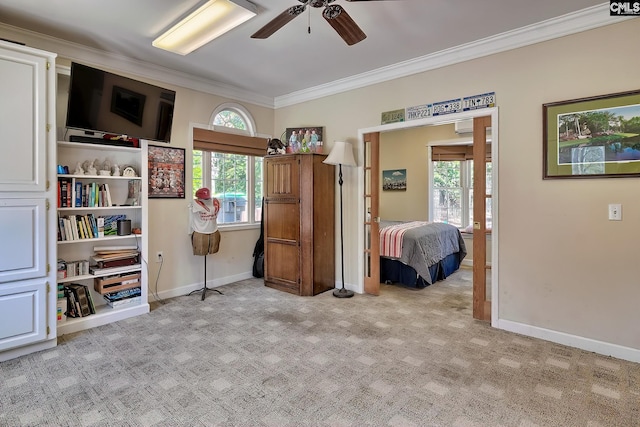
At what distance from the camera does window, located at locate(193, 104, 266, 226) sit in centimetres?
448

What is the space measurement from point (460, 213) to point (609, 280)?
4.02 m

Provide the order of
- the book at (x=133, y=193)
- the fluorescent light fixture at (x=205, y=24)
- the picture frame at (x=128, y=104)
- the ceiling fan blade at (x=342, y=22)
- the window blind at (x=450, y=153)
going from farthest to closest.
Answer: the window blind at (x=450, y=153), the book at (x=133, y=193), the picture frame at (x=128, y=104), the fluorescent light fixture at (x=205, y=24), the ceiling fan blade at (x=342, y=22)

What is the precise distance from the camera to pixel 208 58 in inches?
143

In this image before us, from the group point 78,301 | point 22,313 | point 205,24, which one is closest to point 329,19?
point 205,24

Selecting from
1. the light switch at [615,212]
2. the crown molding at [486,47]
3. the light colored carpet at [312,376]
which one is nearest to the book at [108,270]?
the light colored carpet at [312,376]

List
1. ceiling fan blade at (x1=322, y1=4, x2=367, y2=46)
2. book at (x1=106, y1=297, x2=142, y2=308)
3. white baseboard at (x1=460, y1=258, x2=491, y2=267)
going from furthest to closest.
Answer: white baseboard at (x1=460, y1=258, x2=491, y2=267), book at (x1=106, y1=297, x2=142, y2=308), ceiling fan blade at (x1=322, y1=4, x2=367, y2=46)

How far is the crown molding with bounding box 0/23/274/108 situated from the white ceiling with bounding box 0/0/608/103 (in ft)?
0.24

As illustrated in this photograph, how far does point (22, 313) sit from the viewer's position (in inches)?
105

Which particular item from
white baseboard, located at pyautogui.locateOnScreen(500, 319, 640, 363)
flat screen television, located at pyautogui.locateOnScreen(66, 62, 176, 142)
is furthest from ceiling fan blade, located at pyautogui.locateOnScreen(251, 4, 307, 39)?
white baseboard, located at pyautogui.locateOnScreen(500, 319, 640, 363)

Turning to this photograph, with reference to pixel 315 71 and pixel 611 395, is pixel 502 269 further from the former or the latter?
pixel 315 71

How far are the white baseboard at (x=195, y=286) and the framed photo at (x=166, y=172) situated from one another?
112 centimetres

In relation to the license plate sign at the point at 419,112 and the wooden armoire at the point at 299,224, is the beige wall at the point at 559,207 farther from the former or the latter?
the wooden armoire at the point at 299,224

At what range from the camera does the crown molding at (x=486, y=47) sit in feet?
8.81

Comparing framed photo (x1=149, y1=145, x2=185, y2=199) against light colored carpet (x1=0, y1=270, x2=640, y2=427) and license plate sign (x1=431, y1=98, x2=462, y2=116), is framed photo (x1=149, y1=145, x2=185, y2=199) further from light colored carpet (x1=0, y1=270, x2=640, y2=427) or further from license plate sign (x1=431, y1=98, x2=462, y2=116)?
license plate sign (x1=431, y1=98, x2=462, y2=116)
